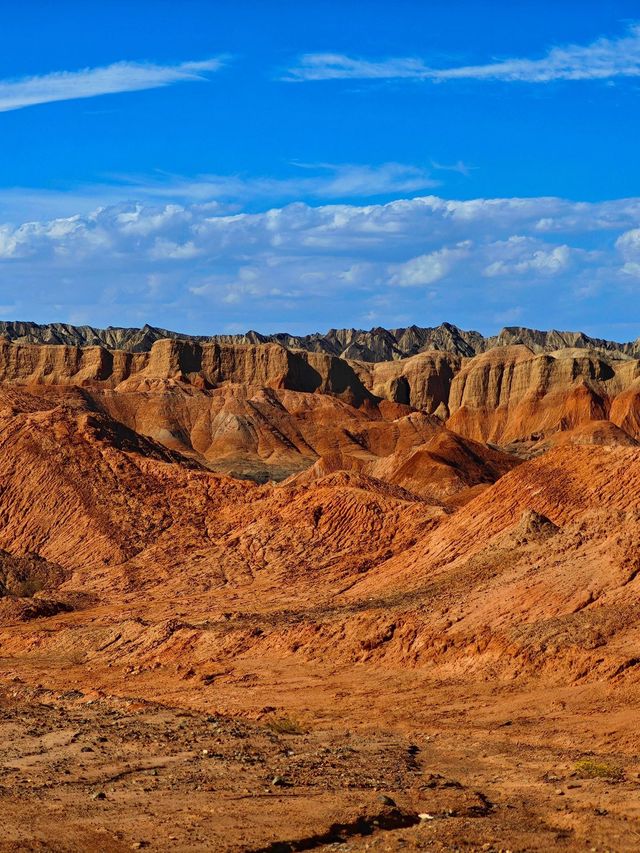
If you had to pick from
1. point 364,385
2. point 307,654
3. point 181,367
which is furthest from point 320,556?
point 364,385

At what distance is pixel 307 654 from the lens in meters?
31.7

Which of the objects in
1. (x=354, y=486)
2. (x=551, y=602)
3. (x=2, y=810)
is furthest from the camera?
(x=354, y=486)

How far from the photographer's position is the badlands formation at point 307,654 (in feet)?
56.6

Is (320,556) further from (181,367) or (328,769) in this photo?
Answer: (181,367)

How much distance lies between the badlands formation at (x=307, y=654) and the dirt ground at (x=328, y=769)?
7 cm

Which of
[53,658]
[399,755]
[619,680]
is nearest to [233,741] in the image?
[399,755]

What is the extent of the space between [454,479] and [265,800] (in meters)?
63.5

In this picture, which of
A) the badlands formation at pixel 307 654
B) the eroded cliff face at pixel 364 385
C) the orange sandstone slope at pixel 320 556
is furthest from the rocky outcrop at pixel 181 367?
the badlands formation at pixel 307 654

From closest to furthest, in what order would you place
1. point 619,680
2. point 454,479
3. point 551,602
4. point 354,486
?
point 619,680
point 551,602
point 354,486
point 454,479

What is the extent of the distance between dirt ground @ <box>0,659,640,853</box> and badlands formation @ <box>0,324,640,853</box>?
0.23ft

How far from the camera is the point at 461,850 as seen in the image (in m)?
15.3

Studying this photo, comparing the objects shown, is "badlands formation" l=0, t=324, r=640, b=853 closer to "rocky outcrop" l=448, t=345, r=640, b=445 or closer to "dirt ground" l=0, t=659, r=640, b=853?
"dirt ground" l=0, t=659, r=640, b=853

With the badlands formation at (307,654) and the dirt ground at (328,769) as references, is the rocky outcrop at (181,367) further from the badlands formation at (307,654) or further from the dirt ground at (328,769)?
the dirt ground at (328,769)

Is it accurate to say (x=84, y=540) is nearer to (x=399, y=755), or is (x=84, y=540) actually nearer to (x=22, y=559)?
(x=22, y=559)
